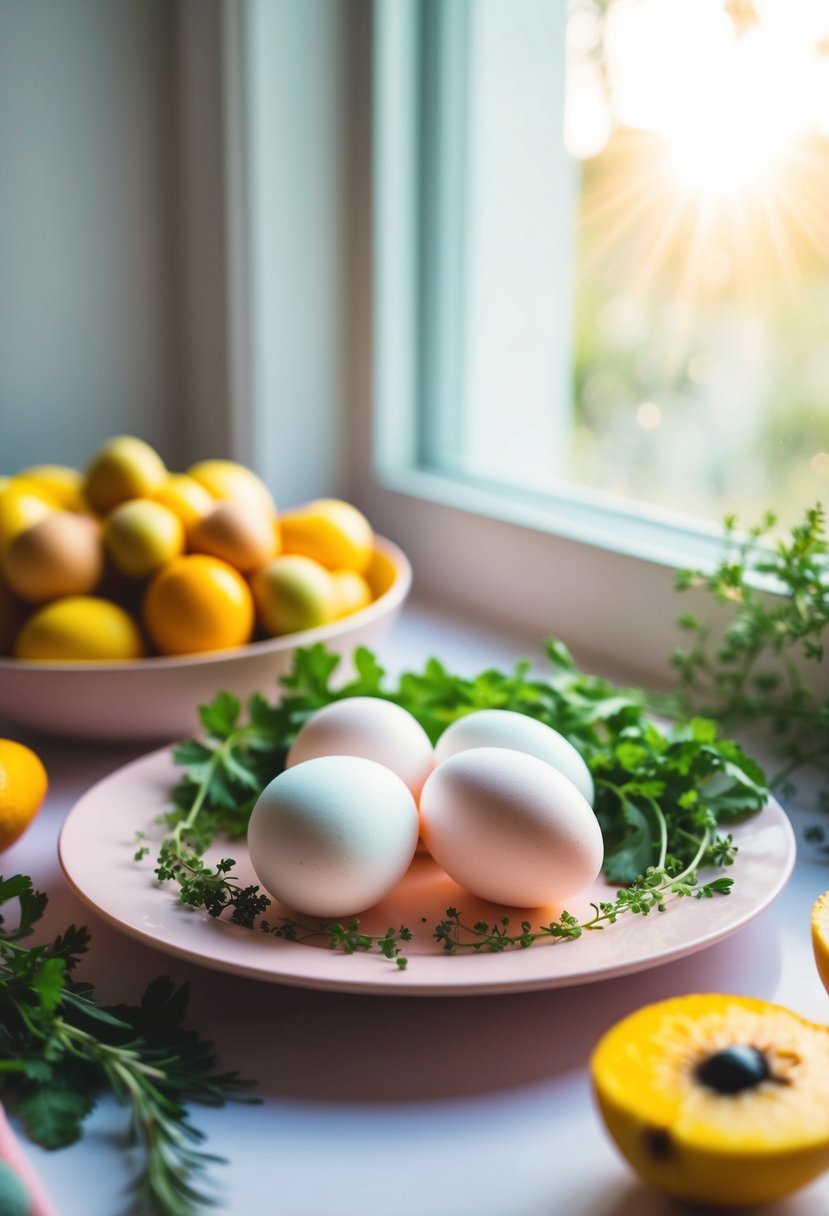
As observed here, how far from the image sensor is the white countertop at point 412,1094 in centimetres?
43

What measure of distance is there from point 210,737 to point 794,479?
515 mm

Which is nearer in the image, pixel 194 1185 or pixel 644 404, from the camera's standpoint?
pixel 194 1185

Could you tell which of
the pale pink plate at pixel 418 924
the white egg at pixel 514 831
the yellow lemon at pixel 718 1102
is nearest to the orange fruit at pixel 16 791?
the pale pink plate at pixel 418 924

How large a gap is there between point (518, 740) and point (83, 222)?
3.10ft

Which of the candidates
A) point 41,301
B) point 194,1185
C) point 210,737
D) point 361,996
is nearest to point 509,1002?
point 361,996

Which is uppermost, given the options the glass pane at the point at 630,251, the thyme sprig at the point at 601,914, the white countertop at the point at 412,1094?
the glass pane at the point at 630,251

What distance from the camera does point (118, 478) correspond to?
0.92m

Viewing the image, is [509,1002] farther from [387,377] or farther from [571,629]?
[387,377]

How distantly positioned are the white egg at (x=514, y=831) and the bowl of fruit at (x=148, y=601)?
303 millimetres

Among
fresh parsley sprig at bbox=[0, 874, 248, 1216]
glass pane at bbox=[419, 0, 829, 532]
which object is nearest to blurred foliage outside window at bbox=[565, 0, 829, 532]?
glass pane at bbox=[419, 0, 829, 532]

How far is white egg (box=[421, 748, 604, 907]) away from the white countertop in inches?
2.1

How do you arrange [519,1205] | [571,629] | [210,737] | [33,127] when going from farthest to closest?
1. [33,127]
2. [571,629]
3. [210,737]
4. [519,1205]

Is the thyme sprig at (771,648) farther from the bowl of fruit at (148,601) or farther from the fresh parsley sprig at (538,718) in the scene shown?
the bowl of fruit at (148,601)

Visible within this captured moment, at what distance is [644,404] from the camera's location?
1104 millimetres
